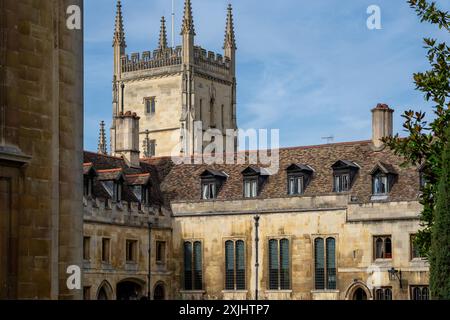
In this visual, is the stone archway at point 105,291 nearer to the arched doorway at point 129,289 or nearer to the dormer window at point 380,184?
the arched doorway at point 129,289

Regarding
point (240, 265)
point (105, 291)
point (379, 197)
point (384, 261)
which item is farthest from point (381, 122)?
point (105, 291)

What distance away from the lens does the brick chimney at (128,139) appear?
180ft

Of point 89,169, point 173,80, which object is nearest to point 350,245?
point 89,169

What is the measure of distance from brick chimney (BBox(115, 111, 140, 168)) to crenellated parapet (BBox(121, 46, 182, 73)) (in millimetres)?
41668

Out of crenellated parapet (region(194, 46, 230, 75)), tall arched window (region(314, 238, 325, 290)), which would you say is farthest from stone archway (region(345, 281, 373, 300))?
crenellated parapet (region(194, 46, 230, 75))

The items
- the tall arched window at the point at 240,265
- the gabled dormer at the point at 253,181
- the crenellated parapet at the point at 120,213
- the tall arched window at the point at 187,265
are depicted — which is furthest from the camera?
the tall arched window at the point at 187,265

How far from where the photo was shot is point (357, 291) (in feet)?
164

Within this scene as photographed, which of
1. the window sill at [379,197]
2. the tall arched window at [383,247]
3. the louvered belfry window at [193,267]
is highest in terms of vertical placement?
the window sill at [379,197]

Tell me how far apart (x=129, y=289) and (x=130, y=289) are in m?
0.05

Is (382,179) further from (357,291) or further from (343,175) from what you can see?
(357,291)

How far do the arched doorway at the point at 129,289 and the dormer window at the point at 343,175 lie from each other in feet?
34.1

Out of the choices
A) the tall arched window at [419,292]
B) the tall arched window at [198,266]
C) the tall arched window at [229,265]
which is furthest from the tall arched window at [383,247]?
the tall arched window at [198,266]

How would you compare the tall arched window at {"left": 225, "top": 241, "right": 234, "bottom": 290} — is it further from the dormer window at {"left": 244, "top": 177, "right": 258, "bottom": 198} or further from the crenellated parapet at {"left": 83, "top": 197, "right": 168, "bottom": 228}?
the crenellated parapet at {"left": 83, "top": 197, "right": 168, "bottom": 228}

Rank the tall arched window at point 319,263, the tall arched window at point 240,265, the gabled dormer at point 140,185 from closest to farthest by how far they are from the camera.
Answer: the tall arched window at point 319,263
the gabled dormer at point 140,185
the tall arched window at point 240,265
